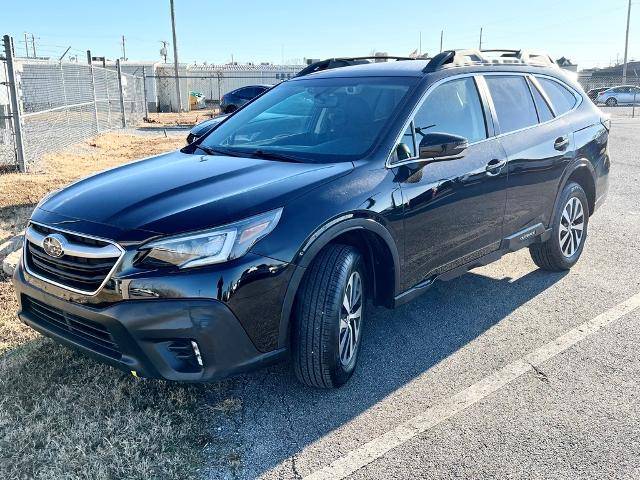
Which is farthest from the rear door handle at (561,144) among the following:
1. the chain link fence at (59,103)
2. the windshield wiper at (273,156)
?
the chain link fence at (59,103)

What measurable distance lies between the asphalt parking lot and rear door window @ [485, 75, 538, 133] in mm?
1380

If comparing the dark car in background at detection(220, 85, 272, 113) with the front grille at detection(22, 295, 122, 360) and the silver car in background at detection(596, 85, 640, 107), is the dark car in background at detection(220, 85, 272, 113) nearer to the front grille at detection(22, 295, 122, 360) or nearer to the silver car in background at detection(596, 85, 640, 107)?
the front grille at detection(22, 295, 122, 360)

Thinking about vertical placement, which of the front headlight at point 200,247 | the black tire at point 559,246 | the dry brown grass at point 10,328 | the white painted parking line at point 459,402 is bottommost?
the white painted parking line at point 459,402

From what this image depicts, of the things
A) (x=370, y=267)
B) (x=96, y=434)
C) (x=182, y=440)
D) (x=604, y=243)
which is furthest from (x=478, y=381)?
(x=604, y=243)

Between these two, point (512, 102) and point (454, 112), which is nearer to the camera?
point (454, 112)

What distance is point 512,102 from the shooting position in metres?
4.62

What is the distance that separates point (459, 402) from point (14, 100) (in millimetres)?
8775

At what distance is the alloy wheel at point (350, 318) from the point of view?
130 inches

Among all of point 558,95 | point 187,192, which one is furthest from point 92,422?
point 558,95

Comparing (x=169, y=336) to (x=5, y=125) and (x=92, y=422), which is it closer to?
(x=92, y=422)

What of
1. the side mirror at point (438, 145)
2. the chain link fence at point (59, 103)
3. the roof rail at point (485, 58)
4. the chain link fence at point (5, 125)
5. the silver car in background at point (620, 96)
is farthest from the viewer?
the silver car in background at point (620, 96)

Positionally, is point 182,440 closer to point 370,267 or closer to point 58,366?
point 58,366

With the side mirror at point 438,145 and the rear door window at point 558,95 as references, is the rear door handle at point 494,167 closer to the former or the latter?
the side mirror at point 438,145

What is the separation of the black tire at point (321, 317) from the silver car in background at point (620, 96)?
41538 mm
